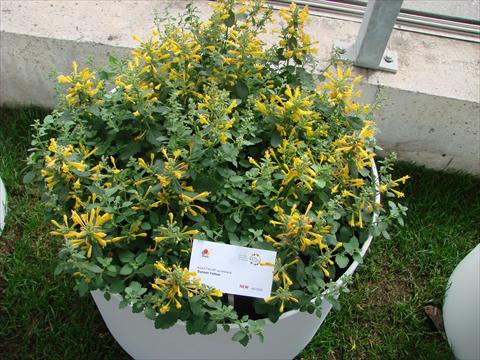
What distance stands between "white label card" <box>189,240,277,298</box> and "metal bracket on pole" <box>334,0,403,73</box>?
854mm

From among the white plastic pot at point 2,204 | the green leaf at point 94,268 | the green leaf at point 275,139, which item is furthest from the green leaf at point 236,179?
the white plastic pot at point 2,204

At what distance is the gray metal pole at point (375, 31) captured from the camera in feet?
6.00

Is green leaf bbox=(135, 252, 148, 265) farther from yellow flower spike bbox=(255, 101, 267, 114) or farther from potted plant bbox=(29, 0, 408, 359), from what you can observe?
yellow flower spike bbox=(255, 101, 267, 114)

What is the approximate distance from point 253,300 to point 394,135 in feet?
3.71

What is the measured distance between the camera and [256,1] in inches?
58.7

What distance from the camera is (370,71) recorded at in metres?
2.04

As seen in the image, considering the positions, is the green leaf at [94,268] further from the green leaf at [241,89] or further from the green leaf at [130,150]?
the green leaf at [241,89]

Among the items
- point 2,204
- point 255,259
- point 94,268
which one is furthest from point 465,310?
point 2,204

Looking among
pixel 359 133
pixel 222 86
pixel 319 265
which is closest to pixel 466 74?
pixel 359 133

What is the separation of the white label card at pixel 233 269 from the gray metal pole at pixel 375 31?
1037mm

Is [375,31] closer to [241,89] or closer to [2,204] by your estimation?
[241,89]

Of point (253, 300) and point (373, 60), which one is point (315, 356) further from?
point (373, 60)

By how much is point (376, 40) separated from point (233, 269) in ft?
3.66

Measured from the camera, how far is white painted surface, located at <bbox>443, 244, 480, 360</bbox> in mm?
1636
